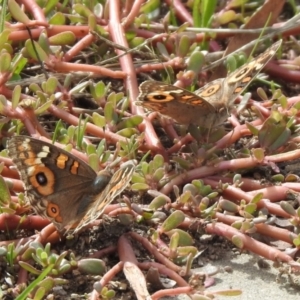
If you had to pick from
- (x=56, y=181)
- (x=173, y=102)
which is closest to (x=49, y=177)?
(x=56, y=181)

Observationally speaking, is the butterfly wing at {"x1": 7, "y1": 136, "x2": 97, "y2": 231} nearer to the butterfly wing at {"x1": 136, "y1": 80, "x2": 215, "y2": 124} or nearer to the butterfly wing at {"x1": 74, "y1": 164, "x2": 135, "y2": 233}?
the butterfly wing at {"x1": 74, "y1": 164, "x2": 135, "y2": 233}

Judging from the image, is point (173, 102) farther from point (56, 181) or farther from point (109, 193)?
point (109, 193)

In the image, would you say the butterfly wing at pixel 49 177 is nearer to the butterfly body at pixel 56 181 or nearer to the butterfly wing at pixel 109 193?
the butterfly body at pixel 56 181

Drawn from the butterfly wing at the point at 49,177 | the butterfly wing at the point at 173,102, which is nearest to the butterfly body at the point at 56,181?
the butterfly wing at the point at 49,177

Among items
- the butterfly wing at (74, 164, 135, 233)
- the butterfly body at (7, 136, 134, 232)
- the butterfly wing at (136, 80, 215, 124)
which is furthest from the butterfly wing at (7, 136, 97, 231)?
the butterfly wing at (136, 80, 215, 124)

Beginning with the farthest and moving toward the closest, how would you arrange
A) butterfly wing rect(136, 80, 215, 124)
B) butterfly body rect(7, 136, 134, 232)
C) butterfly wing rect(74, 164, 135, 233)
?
butterfly wing rect(136, 80, 215, 124)
butterfly body rect(7, 136, 134, 232)
butterfly wing rect(74, 164, 135, 233)

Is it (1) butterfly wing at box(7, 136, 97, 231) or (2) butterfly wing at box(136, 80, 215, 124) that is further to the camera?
(2) butterfly wing at box(136, 80, 215, 124)
